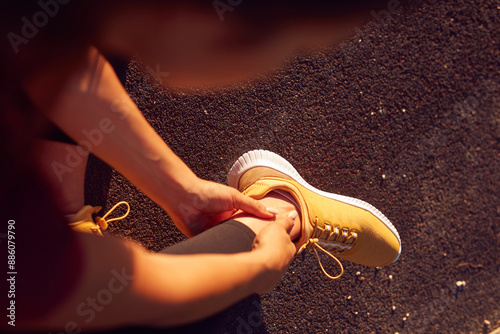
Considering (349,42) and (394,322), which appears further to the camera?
(394,322)

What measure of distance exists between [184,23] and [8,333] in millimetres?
642

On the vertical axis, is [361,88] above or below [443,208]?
above

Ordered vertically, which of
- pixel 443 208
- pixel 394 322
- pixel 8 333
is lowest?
pixel 394 322

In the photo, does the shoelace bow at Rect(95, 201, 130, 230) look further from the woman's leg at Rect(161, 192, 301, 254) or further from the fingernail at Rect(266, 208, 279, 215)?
the fingernail at Rect(266, 208, 279, 215)

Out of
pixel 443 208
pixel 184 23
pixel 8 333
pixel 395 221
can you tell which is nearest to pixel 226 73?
pixel 184 23

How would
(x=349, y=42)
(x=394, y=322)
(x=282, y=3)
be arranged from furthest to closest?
(x=394, y=322) < (x=349, y=42) < (x=282, y=3)

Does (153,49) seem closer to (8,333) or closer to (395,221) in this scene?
(8,333)

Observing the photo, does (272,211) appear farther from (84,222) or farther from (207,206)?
(84,222)

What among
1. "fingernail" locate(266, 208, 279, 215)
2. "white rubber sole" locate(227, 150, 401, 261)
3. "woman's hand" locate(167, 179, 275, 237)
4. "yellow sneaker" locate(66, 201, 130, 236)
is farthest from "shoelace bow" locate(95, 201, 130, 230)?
"fingernail" locate(266, 208, 279, 215)

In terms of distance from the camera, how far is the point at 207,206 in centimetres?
117

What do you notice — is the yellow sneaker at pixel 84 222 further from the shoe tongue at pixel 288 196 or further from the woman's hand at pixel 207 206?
the shoe tongue at pixel 288 196

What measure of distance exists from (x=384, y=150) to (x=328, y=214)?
56 centimetres

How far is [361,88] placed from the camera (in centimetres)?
176

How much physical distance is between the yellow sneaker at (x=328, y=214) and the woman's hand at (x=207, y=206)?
0.14 m
